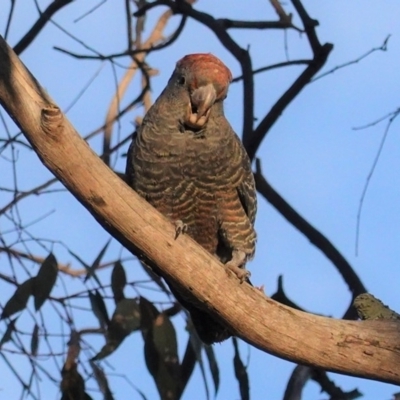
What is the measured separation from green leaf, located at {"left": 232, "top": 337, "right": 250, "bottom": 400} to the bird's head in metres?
0.98

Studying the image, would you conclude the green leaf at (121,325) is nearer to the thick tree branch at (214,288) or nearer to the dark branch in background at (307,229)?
the dark branch in background at (307,229)

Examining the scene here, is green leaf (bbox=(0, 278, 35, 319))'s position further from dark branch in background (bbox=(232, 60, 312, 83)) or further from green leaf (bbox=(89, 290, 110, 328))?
dark branch in background (bbox=(232, 60, 312, 83))

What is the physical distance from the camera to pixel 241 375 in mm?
3689

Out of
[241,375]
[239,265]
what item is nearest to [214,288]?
[239,265]

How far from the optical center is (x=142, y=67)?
430cm

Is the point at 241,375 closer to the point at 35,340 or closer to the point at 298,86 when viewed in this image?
the point at 35,340

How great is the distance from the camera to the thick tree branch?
7.72ft

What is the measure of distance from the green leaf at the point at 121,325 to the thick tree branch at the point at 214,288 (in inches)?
33.8

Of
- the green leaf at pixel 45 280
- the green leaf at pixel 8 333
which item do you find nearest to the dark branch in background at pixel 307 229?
the green leaf at pixel 45 280

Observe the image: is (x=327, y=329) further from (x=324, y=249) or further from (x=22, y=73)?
(x=324, y=249)

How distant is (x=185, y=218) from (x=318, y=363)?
79 centimetres

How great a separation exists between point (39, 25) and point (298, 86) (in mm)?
1068

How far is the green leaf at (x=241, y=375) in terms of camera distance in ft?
12.0

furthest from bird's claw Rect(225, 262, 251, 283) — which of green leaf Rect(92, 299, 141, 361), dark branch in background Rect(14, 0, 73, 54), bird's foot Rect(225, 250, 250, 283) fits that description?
dark branch in background Rect(14, 0, 73, 54)
